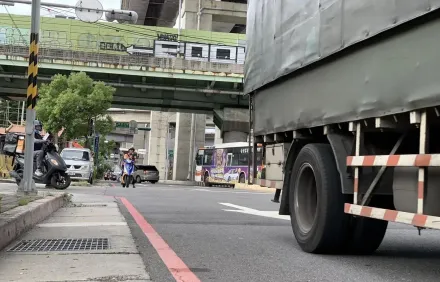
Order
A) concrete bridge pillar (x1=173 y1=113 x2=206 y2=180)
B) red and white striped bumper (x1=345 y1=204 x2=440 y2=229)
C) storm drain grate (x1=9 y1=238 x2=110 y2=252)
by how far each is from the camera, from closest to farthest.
A: red and white striped bumper (x1=345 y1=204 x2=440 y2=229) < storm drain grate (x1=9 y1=238 x2=110 y2=252) < concrete bridge pillar (x1=173 y1=113 x2=206 y2=180)

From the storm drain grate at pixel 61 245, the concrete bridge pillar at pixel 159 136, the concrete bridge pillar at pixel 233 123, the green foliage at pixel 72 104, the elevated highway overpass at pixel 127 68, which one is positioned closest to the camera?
the storm drain grate at pixel 61 245

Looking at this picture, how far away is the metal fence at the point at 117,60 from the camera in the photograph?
3338 centimetres

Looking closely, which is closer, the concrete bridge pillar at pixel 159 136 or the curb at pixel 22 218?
the curb at pixel 22 218

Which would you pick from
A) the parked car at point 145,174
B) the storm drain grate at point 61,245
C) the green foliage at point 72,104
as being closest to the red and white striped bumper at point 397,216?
the storm drain grate at point 61,245

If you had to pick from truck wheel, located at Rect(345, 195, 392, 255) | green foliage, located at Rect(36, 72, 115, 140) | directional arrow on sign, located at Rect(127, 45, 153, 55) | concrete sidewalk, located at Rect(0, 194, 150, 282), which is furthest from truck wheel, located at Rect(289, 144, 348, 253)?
directional arrow on sign, located at Rect(127, 45, 153, 55)

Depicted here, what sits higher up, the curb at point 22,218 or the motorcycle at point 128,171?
the motorcycle at point 128,171

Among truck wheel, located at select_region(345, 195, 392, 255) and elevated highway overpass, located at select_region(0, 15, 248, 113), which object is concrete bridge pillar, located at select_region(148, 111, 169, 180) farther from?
truck wheel, located at select_region(345, 195, 392, 255)

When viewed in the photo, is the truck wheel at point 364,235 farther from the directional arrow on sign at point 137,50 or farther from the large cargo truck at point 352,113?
the directional arrow on sign at point 137,50

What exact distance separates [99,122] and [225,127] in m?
9.49

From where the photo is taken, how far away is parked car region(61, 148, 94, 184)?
2239 centimetres

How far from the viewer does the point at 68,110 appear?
93.5 ft

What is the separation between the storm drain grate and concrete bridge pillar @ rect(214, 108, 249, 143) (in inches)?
1229

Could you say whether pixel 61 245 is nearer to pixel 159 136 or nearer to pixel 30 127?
pixel 30 127

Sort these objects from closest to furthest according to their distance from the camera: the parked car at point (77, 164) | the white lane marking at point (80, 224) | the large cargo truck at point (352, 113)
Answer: the large cargo truck at point (352, 113)
the white lane marking at point (80, 224)
the parked car at point (77, 164)
